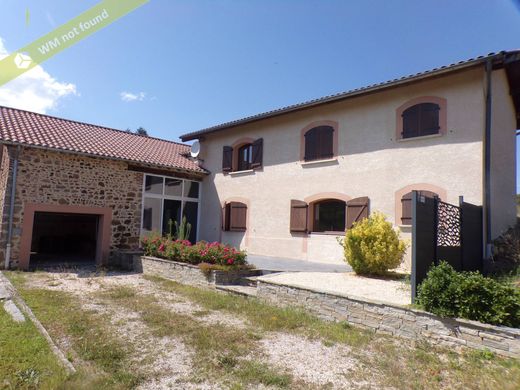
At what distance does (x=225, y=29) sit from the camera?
9219 mm

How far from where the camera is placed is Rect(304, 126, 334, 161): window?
11172 mm

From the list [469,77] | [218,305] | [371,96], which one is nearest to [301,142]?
[371,96]

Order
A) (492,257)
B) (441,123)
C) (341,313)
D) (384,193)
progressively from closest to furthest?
1. (341,313)
2. (492,257)
3. (441,123)
4. (384,193)

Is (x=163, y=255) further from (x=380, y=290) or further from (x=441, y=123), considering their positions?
(x=441, y=123)

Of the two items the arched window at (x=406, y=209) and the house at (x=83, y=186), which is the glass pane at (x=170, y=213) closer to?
the house at (x=83, y=186)

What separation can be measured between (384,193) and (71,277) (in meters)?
8.99

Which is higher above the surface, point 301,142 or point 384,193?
point 301,142

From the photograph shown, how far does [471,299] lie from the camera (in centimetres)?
435

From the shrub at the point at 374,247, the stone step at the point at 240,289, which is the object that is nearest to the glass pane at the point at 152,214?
the stone step at the point at 240,289

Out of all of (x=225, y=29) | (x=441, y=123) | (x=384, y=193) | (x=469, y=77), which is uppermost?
(x=225, y=29)

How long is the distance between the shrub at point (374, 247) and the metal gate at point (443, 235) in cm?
142

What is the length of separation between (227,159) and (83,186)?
560cm

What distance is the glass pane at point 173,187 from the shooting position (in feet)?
45.0

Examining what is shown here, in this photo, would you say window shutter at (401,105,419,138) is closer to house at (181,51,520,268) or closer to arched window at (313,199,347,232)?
house at (181,51,520,268)
